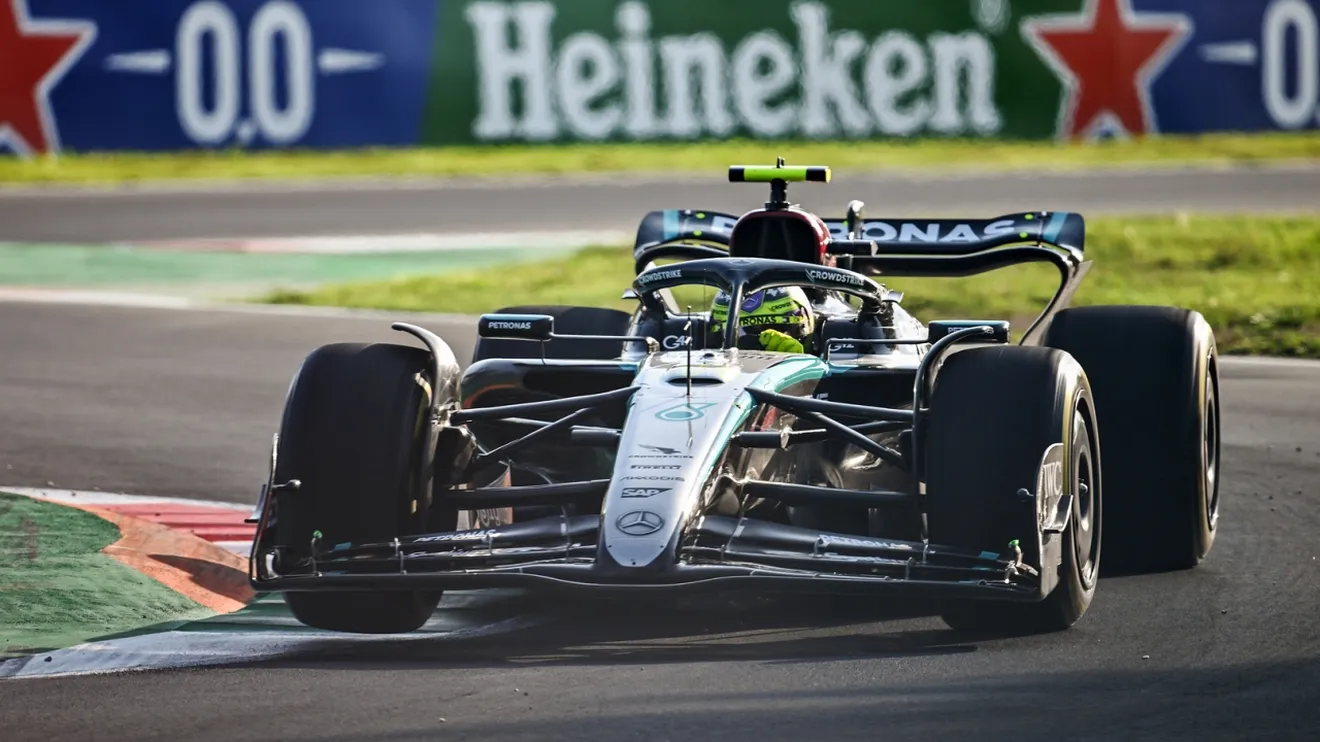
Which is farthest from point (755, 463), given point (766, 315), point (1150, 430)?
point (1150, 430)

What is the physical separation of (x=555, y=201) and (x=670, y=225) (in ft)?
46.5

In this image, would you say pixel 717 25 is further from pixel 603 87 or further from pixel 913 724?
pixel 913 724

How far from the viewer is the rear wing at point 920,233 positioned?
9.85 m

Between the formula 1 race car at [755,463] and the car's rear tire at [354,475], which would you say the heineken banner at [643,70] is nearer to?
the formula 1 race car at [755,463]

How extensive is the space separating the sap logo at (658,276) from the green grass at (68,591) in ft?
6.84

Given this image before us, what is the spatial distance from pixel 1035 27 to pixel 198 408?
664 inches

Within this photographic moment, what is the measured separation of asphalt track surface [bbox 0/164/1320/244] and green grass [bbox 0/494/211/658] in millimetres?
13571

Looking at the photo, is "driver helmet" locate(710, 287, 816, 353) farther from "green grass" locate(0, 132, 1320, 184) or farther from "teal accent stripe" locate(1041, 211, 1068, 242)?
"green grass" locate(0, 132, 1320, 184)

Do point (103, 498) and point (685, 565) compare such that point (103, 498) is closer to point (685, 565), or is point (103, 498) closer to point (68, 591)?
point (68, 591)

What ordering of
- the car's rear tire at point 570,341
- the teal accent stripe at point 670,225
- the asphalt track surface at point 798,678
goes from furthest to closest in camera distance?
the teal accent stripe at point 670,225 → the car's rear tire at point 570,341 → the asphalt track surface at point 798,678

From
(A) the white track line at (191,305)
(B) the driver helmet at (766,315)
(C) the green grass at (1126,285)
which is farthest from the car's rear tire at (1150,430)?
(A) the white track line at (191,305)

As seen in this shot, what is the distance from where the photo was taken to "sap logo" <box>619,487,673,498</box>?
22.5ft

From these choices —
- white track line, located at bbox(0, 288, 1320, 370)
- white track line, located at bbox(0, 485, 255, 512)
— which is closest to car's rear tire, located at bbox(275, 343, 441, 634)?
white track line, located at bbox(0, 485, 255, 512)

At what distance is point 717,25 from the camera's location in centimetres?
2722
